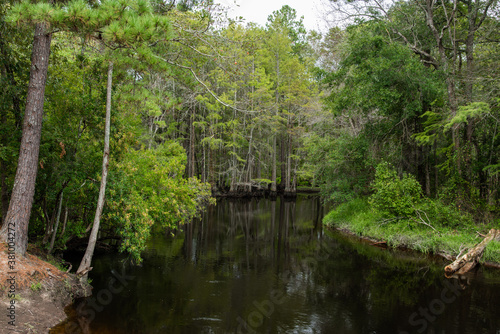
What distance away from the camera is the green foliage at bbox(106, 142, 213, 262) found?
753cm

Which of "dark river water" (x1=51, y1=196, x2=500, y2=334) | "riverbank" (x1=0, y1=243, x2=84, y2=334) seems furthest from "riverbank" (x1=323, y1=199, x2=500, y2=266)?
"riverbank" (x1=0, y1=243, x2=84, y2=334)

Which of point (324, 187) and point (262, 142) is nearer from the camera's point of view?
point (324, 187)

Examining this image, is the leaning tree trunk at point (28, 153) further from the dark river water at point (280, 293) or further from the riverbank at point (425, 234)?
the riverbank at point (425, 234)

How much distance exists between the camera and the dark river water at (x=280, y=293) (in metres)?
6.52

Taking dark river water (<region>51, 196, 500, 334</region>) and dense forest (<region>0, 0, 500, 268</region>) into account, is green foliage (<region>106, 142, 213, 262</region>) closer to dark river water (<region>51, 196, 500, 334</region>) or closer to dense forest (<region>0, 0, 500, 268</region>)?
dense forest (<region>0, 0, 500, 268</region>)

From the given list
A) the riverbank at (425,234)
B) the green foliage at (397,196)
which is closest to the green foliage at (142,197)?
the green foliage at (397,196)

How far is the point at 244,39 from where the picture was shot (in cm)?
868

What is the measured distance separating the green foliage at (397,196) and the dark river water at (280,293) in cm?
169

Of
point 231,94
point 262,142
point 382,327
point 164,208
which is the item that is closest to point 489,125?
point 382,327

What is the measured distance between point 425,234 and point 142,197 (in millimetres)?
9864

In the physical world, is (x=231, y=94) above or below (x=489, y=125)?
above

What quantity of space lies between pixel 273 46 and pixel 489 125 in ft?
69.4

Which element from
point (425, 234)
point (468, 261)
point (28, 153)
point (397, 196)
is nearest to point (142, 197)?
point (28, 153)

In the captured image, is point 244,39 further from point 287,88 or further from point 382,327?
point 287,88
